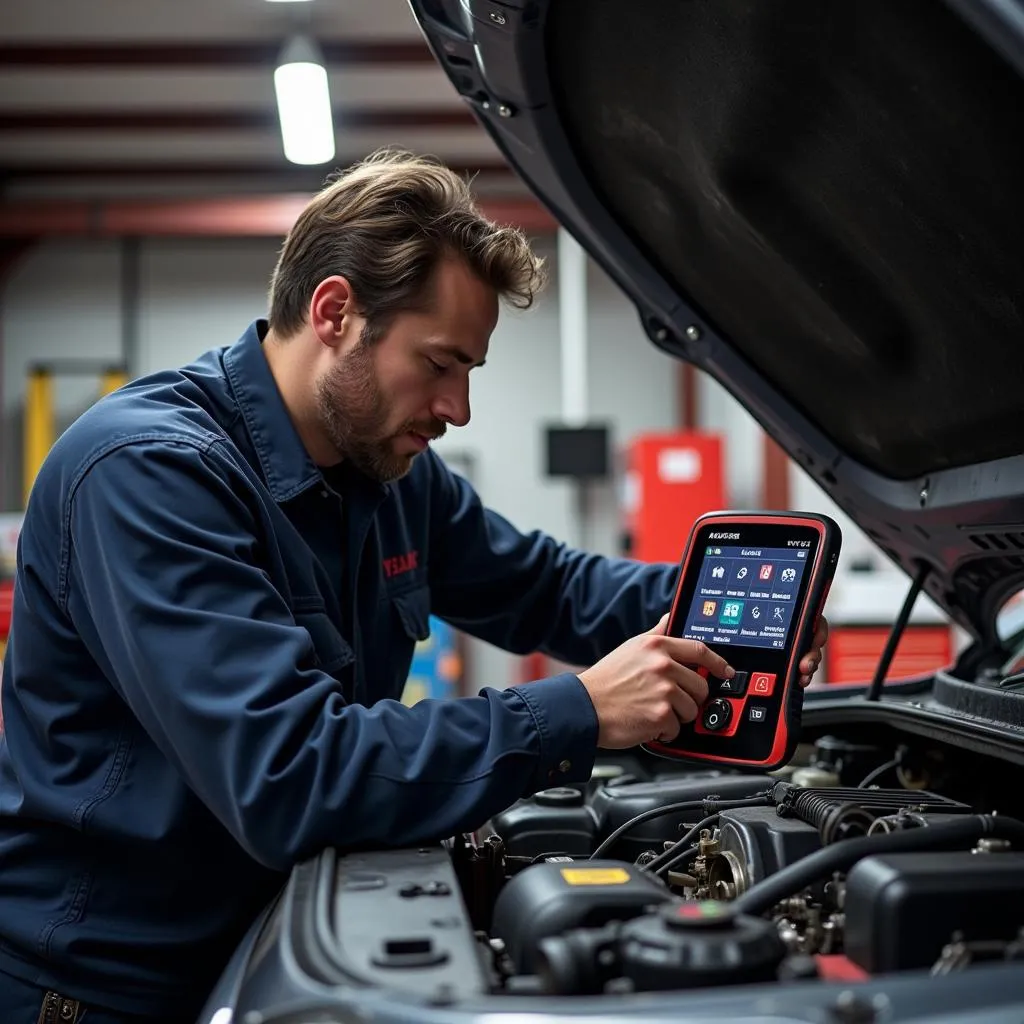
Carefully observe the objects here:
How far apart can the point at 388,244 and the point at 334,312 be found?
0.10 metres

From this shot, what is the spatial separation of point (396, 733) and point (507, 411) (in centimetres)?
707

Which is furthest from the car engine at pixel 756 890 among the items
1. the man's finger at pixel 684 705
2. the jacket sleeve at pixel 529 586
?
the jacket sleeve at pixel 529 586

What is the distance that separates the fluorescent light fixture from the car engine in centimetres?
429

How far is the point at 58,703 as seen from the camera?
4.24ft

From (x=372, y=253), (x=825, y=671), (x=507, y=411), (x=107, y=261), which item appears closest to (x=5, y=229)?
(x=107, y=261)

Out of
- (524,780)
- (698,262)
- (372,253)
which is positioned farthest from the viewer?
(698,262)

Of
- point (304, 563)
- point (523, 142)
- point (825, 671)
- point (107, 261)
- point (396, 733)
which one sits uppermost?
point (107, 261)

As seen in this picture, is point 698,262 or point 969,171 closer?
point 969,171

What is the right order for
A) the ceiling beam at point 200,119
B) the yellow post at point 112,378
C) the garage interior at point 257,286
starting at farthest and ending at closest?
the yellow post at point 112,378 < the ceiling beam at point 200,119 < the garage interior at point 257,286

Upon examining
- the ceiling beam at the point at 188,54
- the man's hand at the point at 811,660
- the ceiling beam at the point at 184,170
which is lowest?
the man's hand at the point at 811,660

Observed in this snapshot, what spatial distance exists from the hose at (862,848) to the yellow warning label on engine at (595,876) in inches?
3.7

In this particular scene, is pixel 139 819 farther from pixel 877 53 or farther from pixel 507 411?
pixel 507 411

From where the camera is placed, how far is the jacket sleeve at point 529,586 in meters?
1.85

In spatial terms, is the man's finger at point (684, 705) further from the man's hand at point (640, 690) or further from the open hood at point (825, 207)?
the open hood at point (825, 207)
